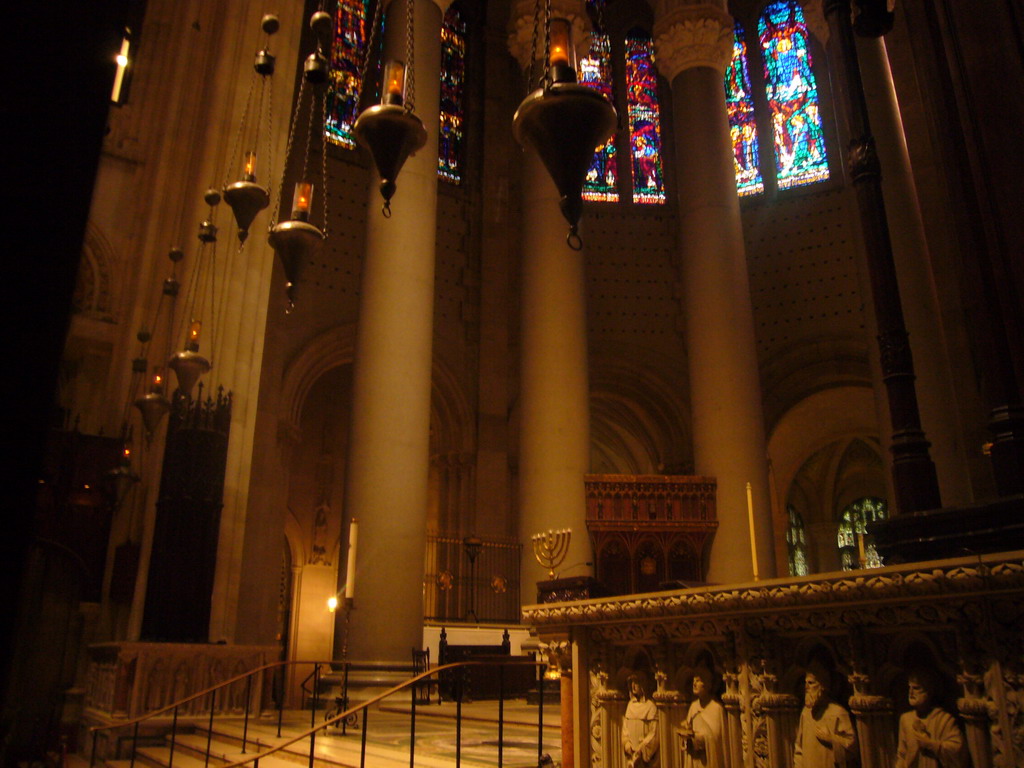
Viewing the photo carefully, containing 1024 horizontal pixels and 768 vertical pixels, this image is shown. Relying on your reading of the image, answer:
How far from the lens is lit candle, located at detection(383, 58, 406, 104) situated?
16.6 feet

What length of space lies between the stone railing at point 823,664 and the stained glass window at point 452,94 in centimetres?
1608

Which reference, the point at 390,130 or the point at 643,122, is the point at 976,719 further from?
the point at 643,122

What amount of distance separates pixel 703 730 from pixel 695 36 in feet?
40.5

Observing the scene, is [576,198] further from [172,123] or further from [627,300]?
[627,300]

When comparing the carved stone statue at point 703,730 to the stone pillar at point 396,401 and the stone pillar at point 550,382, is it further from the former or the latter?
the stone pillar at point 550,382

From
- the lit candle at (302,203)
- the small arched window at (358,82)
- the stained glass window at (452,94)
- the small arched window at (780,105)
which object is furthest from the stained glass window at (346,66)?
the lit candle at (302,203)

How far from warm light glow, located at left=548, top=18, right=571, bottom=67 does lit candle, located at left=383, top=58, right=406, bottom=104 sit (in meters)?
1.24

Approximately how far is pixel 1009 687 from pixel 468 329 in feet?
52.2

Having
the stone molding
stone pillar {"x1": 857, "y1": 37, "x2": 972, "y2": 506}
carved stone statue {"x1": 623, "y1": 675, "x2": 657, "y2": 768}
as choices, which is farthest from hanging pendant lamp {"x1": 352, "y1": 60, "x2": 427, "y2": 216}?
stone pillar {"x1": 857, "y1": 37, "x2": 972, "y2": 506}

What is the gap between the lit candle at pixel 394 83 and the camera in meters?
5.07

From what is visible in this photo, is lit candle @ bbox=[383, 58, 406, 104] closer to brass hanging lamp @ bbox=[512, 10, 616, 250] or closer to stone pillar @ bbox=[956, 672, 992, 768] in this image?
brass hanging lamp @ bbox=[512, 10, 616, 250]

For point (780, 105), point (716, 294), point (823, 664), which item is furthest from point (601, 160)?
point (823, 664)

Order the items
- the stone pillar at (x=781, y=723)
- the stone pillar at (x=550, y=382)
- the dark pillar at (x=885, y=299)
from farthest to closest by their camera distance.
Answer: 1. the stone pillar at (x=550, y=382)
2. the dark pillar at (x=885, y=299)
3. the stone pillar at (x=781, y=723)

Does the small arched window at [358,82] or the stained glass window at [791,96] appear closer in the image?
the small arched window at [358,82]
